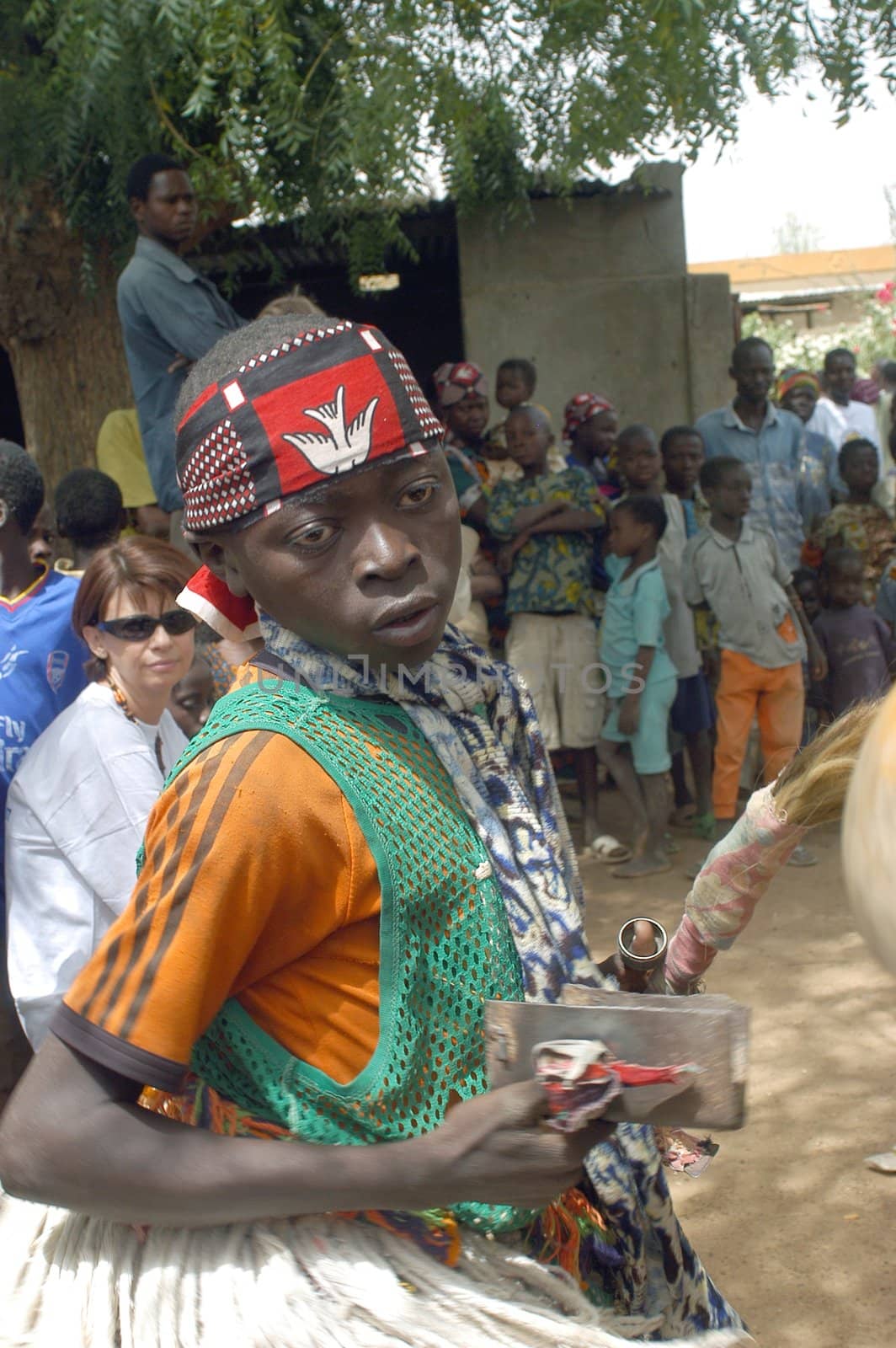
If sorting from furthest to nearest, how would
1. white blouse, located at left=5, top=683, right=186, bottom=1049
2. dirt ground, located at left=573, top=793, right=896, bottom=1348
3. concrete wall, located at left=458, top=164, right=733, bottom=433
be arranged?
concrete wall, located at left=458, top=164, right=733, bottom=433, dirt ground, located at left=573, top=793, right=896, bottom=1348, white blouse, located at left=5, top=683, right=186, bottom=1049

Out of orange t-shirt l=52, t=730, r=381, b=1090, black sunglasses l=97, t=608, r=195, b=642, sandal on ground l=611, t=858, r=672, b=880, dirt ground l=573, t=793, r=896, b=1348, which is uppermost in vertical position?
black sunglasses l=97, t=608, r=195, b=642

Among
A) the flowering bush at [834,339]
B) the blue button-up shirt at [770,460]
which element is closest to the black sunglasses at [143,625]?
the blue button-up shirt at [770,460]

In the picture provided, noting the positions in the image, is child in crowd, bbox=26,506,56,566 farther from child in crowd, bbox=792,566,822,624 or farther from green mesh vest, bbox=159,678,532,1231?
child in crowd, bbox=792,566,822,624

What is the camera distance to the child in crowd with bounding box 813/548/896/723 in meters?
7.17

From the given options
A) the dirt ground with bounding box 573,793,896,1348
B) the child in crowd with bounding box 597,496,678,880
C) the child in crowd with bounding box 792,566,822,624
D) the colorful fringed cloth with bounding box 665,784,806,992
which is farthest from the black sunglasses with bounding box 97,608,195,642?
Result: the child in crowd with bounding box 792,566,822,624

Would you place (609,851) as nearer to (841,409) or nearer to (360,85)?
(360,85)

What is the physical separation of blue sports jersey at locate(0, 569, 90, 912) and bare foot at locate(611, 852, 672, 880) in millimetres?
3536

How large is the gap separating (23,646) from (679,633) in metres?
4.06

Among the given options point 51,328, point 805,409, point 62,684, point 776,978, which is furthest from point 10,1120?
point 805,409

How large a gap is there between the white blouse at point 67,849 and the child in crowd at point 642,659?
12.5 feet

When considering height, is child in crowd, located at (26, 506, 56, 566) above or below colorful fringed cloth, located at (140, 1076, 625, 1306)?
above

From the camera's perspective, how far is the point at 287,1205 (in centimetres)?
128

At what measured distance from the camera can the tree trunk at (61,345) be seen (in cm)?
671

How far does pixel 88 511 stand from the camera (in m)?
4.79
